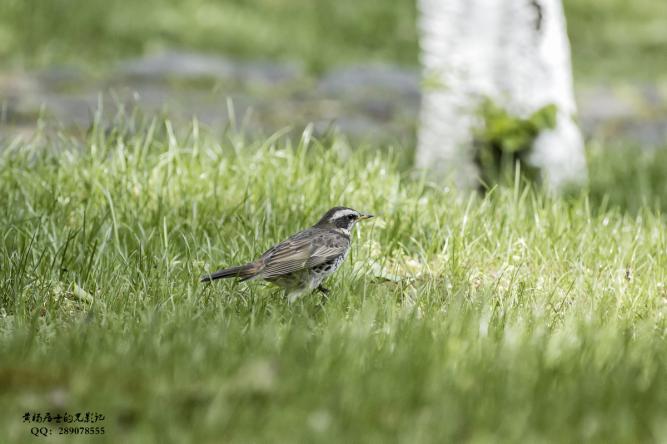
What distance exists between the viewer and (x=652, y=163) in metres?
7.18

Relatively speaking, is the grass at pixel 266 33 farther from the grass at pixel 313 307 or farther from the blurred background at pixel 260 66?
the grass at pixel 313 307

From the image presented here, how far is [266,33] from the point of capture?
12062 millimetres

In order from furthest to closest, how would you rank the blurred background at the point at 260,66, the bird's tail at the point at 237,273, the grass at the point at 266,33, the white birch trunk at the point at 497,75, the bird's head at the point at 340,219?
1. the grass at the point at 266,33
2. the blurred background at the point at 260,66
3. the white birch trunk at the point at 497,75
4. the bird's head at the point at 340,219
5. the bird's tail at the point at 237,273

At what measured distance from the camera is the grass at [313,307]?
9.04ft

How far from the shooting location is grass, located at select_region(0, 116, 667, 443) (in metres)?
2.75

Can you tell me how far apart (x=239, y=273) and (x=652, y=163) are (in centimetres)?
420

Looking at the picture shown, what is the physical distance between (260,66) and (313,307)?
735cm

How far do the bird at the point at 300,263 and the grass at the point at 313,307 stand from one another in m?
0.09

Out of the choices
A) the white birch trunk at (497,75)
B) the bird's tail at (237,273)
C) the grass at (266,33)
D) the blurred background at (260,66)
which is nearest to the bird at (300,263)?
the bird's tail at (237,273)

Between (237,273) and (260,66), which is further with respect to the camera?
(260,66)

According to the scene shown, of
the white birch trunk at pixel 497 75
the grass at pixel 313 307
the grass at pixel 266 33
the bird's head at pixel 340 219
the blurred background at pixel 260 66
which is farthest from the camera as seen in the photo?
the grass at pixel 266 33

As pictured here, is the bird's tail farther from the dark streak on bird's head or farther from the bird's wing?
the dark streak on bird's head

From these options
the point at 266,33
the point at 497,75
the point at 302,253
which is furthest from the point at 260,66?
the point at 302,253

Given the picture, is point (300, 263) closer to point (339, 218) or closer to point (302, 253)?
point (302, 253)
